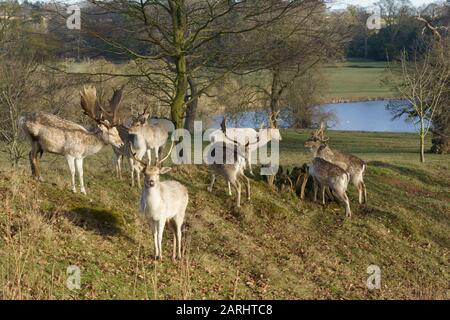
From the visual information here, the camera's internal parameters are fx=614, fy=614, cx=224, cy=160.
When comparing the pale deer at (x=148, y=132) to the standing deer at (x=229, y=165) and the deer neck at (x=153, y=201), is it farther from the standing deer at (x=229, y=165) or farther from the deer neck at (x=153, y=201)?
the deer neck at (x=153, y=201)

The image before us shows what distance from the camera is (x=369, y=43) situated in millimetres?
88188

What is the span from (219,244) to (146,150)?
4338mm

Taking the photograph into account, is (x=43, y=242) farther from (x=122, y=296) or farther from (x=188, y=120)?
(x=188, y=120)

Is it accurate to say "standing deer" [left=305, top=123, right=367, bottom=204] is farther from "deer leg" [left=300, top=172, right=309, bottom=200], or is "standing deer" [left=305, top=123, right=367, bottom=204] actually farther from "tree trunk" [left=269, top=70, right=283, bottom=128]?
"tree trunk" [left=269, top=70, right=283, bottom=128]

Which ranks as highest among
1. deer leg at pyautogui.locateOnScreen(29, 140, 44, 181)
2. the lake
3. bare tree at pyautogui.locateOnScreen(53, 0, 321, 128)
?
bare tree at pyautogui.locateOnScreen(53, 0, 321, 128)

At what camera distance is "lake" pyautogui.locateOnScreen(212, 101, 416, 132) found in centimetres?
4456

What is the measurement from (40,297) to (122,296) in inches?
63.8

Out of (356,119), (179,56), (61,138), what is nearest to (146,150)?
(179,56)

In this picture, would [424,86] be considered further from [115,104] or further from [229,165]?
[115,104]

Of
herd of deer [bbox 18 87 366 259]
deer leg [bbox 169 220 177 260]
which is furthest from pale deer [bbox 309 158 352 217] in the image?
deer leg [bbox 169 220 177 260]

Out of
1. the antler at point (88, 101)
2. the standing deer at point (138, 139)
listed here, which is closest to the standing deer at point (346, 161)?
the standing deer at point (138, 139)

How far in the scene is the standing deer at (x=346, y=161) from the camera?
1834 centimetres

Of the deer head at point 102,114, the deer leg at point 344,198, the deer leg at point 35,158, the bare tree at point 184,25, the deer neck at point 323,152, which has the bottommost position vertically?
the deer leg at point 344,198

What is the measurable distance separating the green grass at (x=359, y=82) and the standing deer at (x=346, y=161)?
42457 millimetres
